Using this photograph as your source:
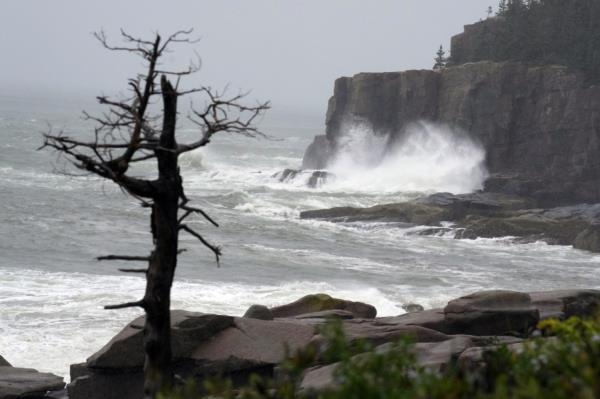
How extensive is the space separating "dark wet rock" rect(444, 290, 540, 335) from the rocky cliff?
35.8 m

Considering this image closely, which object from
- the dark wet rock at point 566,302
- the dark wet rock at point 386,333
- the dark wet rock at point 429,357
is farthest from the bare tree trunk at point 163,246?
the dark wet rock at point 566,302

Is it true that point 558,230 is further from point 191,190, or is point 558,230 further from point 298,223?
point 191,190

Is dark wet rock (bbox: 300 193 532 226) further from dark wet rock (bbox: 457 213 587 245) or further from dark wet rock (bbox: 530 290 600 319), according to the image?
dark wet rock (bbox: 530 290 600 319)

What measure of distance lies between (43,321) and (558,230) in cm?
2515

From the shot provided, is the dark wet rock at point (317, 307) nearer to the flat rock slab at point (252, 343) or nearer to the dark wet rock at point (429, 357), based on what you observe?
the flat rock slab at point (252, 343)

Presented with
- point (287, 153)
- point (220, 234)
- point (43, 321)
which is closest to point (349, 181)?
point (220, 234)

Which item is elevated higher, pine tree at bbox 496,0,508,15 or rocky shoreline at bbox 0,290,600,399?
pine tree at bbox 496,0,508,15

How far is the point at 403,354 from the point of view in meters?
6.14

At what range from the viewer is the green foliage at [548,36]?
61.5 meters

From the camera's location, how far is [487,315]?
15727 mm

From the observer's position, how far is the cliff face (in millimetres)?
51719

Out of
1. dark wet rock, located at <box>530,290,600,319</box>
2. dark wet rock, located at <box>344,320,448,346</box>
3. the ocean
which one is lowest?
the ocean

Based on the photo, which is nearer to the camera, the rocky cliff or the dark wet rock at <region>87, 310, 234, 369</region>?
the dark wet rock at <region>87, 310, 234, 369</region>

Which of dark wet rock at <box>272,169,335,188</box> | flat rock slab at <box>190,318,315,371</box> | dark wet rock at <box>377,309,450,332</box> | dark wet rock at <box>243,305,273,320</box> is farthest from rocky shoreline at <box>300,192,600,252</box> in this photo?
flat rock slab at <box>190,318,315,371</box>
